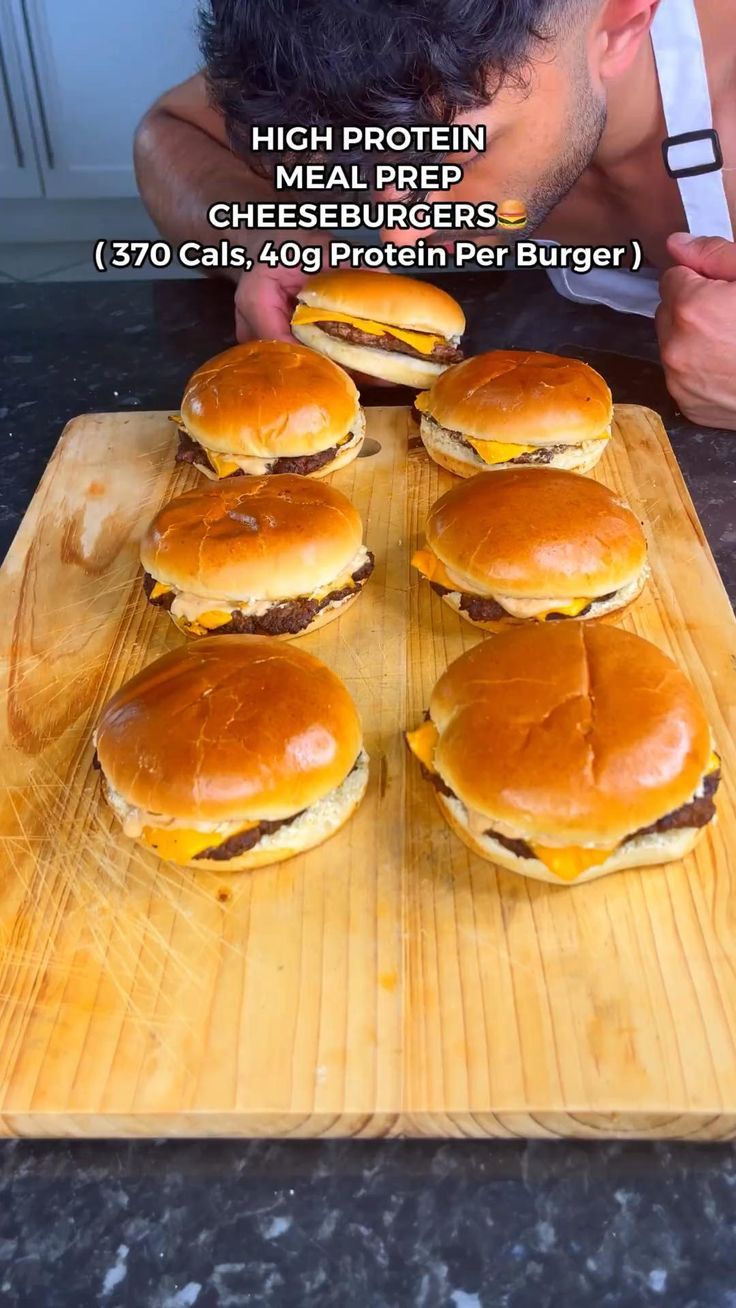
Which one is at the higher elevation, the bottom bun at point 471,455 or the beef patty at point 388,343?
the beef patty at point 388,343

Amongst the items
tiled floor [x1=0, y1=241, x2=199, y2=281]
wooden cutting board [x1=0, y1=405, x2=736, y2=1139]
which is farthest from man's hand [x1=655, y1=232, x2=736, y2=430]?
tiled floor [x1=0, y1=241, x2=199, y2=281]

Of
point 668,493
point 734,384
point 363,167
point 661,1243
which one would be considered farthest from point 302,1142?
point 734,384

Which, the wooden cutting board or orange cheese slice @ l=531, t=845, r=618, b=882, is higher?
orange cheese slice @ l=531, t=845, r=618, b=882

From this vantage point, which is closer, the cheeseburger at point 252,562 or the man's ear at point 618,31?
the cheeseburger at point 252,562

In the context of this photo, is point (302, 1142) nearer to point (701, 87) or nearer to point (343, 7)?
point (343, 7)

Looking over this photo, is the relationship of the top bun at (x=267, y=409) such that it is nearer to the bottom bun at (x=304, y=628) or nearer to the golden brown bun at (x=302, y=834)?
the bottom bun at (x=304, y=628)

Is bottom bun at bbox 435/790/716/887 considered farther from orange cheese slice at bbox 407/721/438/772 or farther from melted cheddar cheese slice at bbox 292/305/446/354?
melted cheddar cheese slice at bbox 292/305/446/354

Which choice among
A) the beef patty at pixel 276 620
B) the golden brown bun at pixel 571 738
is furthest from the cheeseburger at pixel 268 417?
the golden brown bun at pixel 571 738
